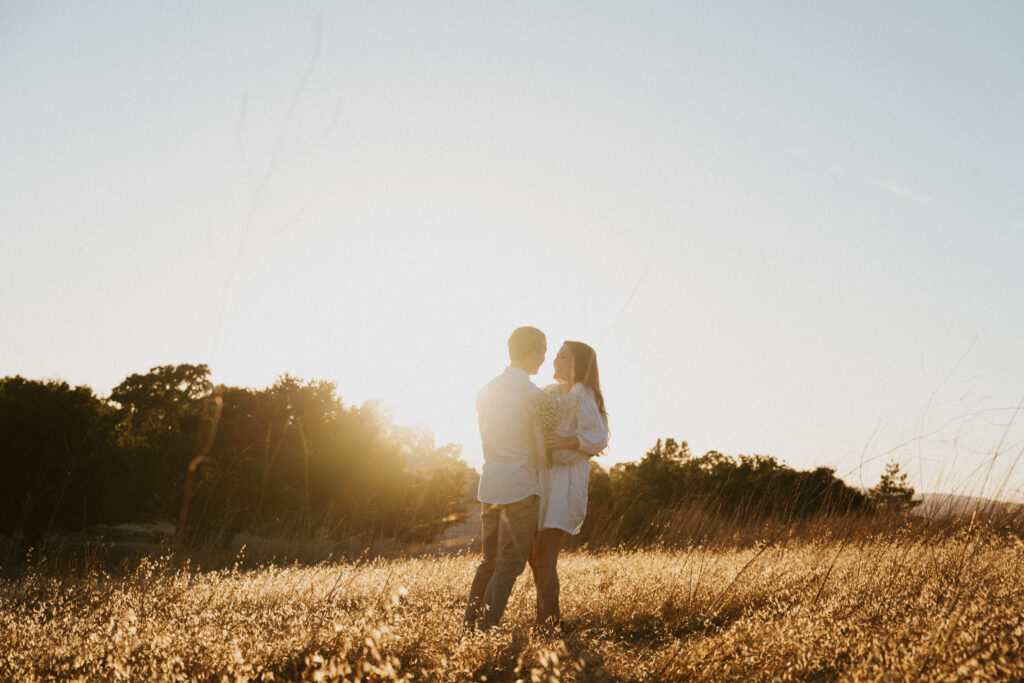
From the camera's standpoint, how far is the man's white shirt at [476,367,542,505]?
4.23m

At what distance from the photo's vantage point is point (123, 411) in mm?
15969

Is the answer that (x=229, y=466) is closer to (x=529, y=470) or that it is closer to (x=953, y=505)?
(x=529, y=470)

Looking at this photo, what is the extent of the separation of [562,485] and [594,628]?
2.84 feet

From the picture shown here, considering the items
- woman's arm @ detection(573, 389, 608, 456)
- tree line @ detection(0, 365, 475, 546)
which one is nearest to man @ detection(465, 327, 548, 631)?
woman's arm @ detection(573, 389, 608, 456)

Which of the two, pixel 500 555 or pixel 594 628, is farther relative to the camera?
pixel 594 628

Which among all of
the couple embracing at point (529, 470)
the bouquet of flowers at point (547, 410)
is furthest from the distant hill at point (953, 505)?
the bouquet of flowers at point (547, 410)

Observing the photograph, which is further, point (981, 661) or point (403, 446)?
point (403, 446)

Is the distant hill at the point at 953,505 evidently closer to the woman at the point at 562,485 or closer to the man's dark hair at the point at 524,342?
the woman at the point at 562,485

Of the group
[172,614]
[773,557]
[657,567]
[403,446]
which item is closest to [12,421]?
[403,446]

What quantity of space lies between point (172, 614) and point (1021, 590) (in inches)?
195

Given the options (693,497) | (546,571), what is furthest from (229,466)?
(546,571)

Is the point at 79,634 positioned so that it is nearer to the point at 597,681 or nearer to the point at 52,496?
the point at 597,681

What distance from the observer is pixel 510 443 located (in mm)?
4277

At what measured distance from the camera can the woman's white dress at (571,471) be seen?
4.34 m
